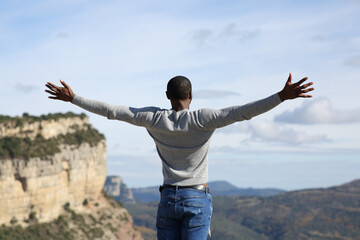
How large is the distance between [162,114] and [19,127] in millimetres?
91953

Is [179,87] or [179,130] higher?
[179,87]

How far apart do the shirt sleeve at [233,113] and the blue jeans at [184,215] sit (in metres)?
0.92

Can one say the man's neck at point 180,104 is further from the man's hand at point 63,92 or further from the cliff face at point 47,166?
the cliff face at point 47,166

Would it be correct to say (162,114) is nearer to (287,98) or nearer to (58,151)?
(287,98)

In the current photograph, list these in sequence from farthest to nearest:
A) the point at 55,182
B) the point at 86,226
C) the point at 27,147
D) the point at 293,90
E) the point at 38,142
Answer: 1. the point at 86,226
2. the point at 38,142
3. the point at 55,182
4. the point at 27,147
5. the point at 293,90

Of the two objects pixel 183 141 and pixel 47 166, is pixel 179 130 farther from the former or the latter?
pixel 47 166

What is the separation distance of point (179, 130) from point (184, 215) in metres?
1.08

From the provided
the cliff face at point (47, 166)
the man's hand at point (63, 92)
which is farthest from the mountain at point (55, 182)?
the man's hand at point (63, 92)

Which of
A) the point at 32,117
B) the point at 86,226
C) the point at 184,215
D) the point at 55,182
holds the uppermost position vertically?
the point at 32,117

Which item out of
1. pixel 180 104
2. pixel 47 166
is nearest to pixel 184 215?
pixel 180 104

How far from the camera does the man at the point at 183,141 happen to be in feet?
23.8

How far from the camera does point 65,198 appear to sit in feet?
335

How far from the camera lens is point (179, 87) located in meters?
7.49

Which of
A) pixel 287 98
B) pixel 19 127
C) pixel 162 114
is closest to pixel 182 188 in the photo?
pixel 162 114
